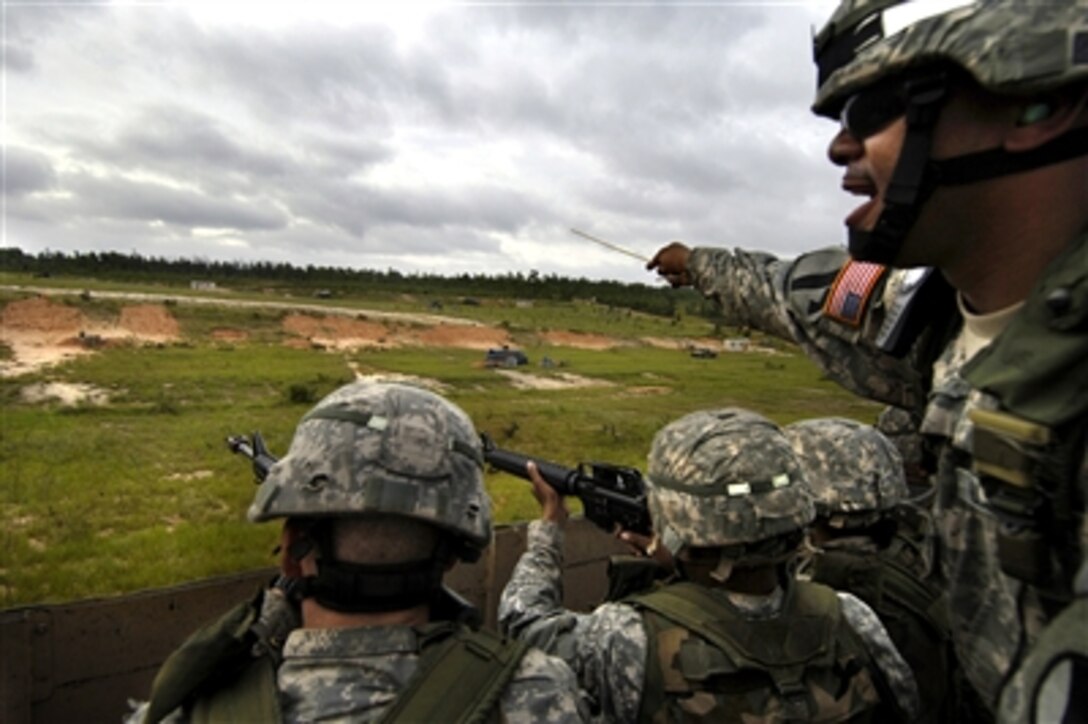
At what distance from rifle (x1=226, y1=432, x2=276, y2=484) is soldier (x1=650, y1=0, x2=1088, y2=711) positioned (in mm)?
3630

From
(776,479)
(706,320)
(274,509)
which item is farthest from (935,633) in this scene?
(706,320)

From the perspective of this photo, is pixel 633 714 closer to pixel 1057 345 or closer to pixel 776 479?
pixel 776 479

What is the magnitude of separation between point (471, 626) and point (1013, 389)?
1.36 meters

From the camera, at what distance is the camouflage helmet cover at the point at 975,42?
4.34ft

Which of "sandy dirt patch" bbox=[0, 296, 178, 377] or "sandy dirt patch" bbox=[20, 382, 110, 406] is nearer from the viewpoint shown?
"sandy dirt patch" bbox=[20, 382, 110, 406]

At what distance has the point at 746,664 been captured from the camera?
2.39 meters

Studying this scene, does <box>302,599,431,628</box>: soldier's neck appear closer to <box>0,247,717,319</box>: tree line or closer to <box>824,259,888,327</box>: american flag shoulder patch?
<box>824,259,888,327</box>: american flag shoulder patch

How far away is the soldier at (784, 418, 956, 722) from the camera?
304 cm

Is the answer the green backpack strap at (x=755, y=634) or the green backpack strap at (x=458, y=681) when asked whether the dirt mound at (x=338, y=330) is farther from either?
the green backpack strap at (x=458, y=681)

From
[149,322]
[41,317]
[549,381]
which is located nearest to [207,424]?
[549,381]

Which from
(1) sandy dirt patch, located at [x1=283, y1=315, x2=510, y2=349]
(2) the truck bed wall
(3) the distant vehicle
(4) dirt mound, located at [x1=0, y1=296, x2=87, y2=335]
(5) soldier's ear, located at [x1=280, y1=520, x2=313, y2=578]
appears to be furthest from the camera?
(1) sandy dirt patch, located at [x1=283, y1=315, x2=510, y2=349]

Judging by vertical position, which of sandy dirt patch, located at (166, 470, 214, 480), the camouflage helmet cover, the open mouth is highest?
the camouflage helmet cover

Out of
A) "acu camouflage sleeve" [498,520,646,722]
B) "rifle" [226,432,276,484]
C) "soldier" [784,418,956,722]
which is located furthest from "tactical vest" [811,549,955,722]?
"rifle" [226,432,276,484]

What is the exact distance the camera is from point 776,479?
8.53 feet
